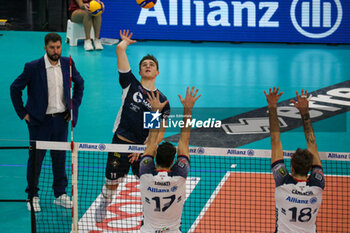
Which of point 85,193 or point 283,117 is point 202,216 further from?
point 283,117

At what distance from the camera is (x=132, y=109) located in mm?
8641

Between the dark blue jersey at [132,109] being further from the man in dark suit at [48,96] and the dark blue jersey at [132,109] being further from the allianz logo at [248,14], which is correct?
the allianz logo at [248,14]

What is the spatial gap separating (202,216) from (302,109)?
2.85 meters

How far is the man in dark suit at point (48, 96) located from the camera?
9094mm

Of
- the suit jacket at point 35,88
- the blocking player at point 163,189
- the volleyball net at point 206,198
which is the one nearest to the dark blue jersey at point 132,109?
the volleyball net at point 206,198

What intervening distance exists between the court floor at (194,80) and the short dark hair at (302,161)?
9.41ft

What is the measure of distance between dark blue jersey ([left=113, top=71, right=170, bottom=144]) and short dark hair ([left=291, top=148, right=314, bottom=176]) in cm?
260

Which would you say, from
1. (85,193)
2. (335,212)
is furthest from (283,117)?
(85,193)

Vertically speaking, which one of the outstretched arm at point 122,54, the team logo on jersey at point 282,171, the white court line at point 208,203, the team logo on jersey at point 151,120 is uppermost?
the outstretched arm at point 122,54

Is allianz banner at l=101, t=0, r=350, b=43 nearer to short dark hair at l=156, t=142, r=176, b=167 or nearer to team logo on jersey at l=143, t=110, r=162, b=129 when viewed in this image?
team logo on jersey at l=143, t=110, r=162, b=129

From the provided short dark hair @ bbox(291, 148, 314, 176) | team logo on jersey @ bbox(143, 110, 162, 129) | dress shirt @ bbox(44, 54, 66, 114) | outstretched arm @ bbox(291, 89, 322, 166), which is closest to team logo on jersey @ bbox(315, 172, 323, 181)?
short dark hair @ bbox(291, 148, 314, 176)

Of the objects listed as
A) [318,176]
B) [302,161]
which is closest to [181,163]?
[302,161]

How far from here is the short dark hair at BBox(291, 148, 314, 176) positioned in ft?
21.0

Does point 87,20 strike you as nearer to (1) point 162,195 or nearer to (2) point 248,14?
(2) point 248,14
